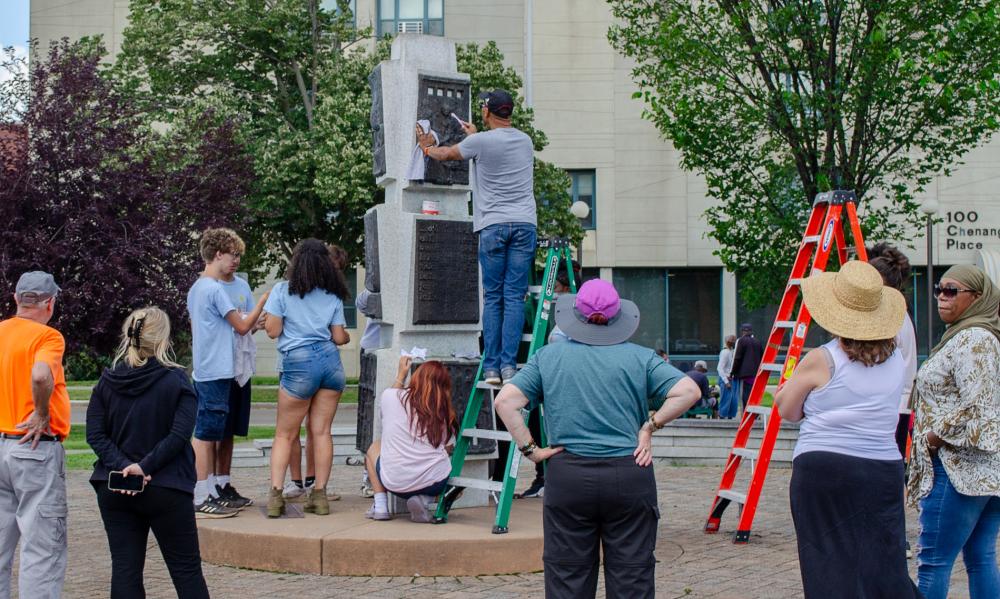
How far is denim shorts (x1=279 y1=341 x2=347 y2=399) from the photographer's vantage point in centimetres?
828

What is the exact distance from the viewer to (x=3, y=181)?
18.5 meters

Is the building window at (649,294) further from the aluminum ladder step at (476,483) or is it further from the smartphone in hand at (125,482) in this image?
the smartphone in hand at (125,482)

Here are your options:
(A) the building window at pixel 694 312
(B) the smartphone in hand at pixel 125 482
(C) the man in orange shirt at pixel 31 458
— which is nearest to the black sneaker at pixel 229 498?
(C) the man in orange shirt at pixel 31 458

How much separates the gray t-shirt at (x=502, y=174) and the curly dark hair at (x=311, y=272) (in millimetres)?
1175

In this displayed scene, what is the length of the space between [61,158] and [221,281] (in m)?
12.3

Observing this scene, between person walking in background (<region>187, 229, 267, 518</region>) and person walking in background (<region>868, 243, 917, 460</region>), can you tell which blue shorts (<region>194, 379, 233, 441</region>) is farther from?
person walking in background (<region>868, 243, 917, 460</region>)

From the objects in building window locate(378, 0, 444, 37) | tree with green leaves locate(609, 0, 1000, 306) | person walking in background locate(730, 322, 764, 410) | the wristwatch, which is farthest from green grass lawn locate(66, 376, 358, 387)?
the wristwatch

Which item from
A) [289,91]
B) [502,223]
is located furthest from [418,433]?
[289,91]

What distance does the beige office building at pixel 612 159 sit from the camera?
37.3 m

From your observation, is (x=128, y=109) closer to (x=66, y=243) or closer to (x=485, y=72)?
(x=66, y=243)

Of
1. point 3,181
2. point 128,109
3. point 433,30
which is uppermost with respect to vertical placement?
point 433,30

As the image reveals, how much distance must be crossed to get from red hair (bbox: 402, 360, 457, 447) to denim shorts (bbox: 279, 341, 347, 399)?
24.4 inches

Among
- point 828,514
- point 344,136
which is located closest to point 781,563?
point 828,514

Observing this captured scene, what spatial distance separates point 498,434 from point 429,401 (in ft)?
1.77
